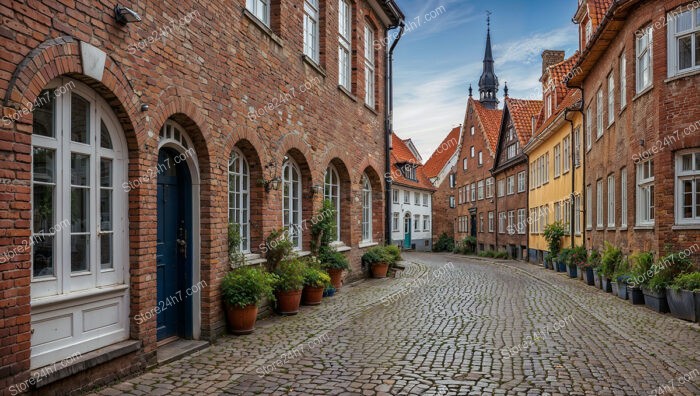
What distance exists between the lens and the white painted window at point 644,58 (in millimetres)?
13422

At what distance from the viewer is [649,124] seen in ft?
43.6

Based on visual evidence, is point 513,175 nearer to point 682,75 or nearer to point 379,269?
point 379,269

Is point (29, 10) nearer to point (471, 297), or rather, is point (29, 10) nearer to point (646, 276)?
point (471, 297)

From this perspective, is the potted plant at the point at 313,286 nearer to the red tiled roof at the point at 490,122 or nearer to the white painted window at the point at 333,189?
the white painted window at the point at 333,189

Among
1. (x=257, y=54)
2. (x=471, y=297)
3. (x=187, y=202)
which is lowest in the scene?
(x=471, y=297)

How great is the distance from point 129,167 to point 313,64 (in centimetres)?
656

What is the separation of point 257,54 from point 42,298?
225 inches

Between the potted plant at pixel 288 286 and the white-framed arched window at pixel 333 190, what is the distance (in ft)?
14.3

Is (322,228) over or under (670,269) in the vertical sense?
over

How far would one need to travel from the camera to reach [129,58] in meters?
6.23

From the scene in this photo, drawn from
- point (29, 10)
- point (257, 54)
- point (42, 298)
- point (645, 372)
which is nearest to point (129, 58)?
point (29, 10)

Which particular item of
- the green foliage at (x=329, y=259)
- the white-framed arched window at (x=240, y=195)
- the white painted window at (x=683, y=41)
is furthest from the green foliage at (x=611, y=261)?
the white-framed arched window at (x=240, y=195)

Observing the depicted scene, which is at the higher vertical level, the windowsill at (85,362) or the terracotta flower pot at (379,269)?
the windowsill at (85,362)

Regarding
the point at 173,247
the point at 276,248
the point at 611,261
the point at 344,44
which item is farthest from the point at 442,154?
the point at 173,247
